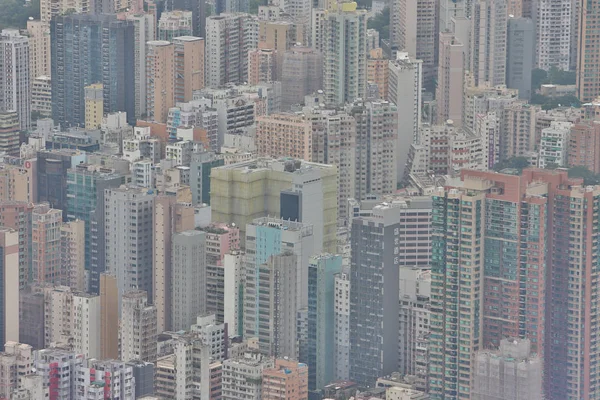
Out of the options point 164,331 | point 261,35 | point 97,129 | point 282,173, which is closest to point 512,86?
point 261,35

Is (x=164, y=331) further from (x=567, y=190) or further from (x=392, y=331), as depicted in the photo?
(x=567, y=190)

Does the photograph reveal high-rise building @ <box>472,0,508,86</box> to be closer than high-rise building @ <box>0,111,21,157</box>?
No

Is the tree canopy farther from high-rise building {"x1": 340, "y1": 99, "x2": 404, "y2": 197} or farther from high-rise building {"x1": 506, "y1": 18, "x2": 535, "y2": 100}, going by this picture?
high-rise building {"x1": 340, "y1": 99, "x2": 404, "y2": 197}

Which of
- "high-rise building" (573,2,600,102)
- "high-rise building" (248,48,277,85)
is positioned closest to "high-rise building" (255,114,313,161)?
"high-rise building" (248,48,277,85)

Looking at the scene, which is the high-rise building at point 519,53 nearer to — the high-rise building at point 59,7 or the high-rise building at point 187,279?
the high-rise building at point 59,7

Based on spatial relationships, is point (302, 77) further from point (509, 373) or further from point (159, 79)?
point (509, 373)

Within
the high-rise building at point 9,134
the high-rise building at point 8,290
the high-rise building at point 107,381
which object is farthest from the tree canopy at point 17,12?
the high-rise building at point 107,381
